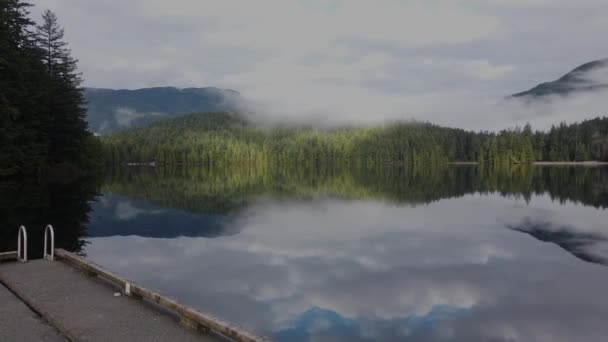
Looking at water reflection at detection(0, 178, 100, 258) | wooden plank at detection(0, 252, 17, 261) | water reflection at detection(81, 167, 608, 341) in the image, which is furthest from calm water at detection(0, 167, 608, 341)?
wooden plank at detection(0, 252, 17, 261)

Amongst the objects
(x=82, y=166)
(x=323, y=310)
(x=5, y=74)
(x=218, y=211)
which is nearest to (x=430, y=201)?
(x=218, y=211)

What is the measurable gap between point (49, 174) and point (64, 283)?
150 ft

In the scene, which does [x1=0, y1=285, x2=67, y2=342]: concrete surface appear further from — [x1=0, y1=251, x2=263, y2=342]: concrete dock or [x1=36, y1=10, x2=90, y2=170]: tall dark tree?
[x1=36, y1=10, x2=90, y2=170]: tall dark tree

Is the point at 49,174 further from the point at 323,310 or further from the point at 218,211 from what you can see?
the point at 323,310

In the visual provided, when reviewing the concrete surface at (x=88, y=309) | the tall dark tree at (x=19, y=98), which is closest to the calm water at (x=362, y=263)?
the concrete surface at (x=88, y=309)

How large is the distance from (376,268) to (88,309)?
10.2 metres

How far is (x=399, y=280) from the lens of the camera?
15695mm

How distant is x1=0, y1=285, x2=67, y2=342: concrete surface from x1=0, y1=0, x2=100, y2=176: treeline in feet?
115

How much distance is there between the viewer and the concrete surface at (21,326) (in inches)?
347

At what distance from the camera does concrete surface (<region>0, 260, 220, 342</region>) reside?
8969mm

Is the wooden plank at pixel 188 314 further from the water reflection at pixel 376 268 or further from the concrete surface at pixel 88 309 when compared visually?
the water reflection at pixel 376 268

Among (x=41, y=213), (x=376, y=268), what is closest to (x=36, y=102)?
(x=41, y=213)

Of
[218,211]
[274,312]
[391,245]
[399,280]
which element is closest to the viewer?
[274,312]

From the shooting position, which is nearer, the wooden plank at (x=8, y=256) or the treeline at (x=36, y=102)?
the wooden plank at (x=8, y=256)
